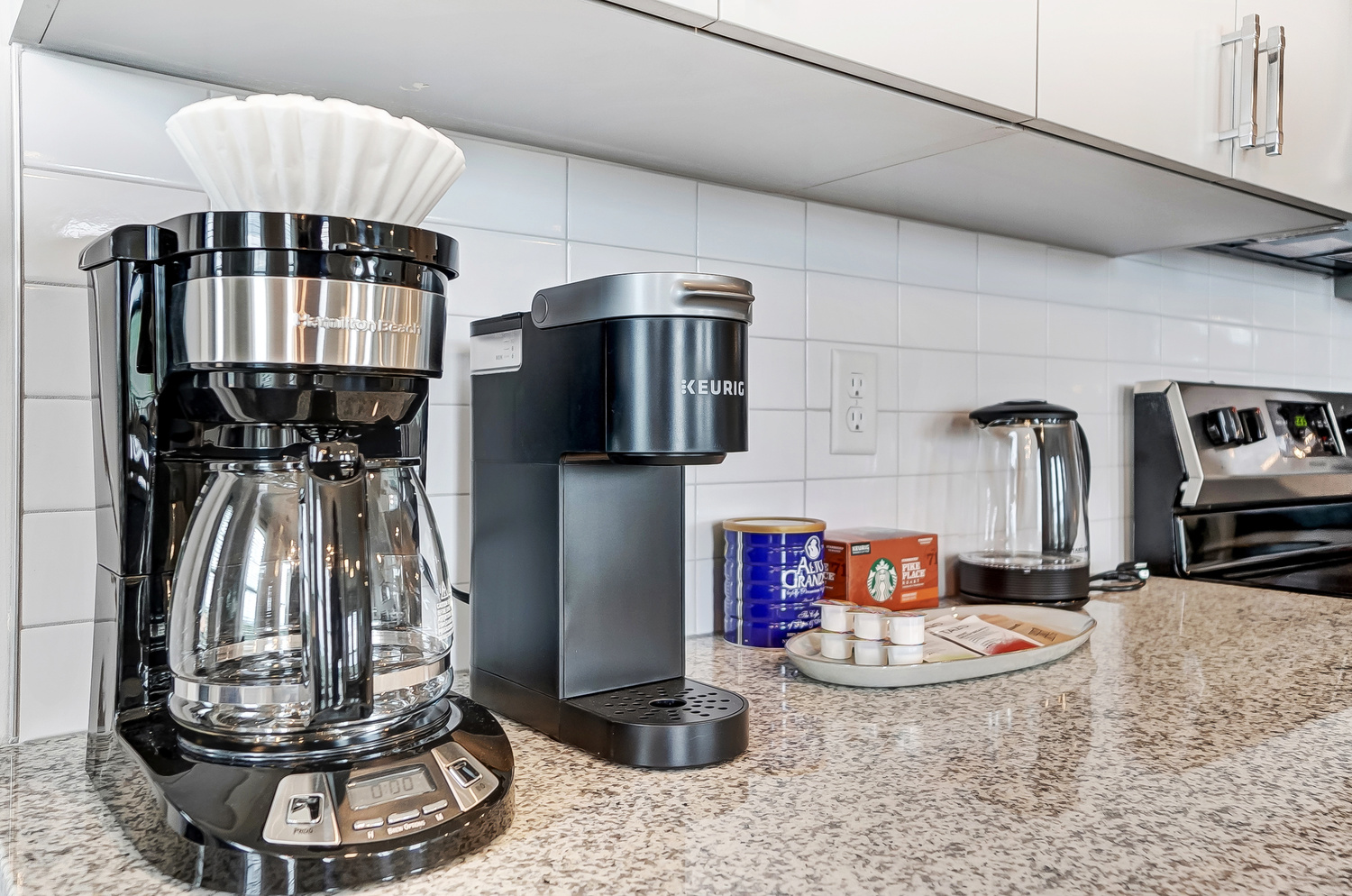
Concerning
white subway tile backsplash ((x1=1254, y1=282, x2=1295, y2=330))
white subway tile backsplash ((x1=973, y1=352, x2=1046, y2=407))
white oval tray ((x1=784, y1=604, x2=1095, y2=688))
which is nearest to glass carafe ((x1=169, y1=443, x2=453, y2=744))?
white oval tray ((x1=784, y1=604, x2=1095, y2=688))

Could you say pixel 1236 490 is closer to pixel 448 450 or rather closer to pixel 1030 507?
pixel 1030 507

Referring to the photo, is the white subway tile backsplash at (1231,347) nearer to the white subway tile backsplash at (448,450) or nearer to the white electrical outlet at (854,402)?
the white electrical outlet at (854,402)

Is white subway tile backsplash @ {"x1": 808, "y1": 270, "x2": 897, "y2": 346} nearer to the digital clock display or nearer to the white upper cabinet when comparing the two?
the white upper cabinet

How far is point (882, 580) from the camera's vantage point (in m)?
1.21

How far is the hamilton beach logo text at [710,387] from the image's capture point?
27.1 inches

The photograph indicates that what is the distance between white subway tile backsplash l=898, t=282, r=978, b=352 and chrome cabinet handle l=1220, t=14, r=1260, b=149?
0.41 m

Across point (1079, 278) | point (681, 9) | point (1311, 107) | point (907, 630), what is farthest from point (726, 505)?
point (1311, 107)

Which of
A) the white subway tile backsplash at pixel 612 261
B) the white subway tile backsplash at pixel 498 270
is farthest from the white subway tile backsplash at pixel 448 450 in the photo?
the white subway tile backsplash at pixel 612 261

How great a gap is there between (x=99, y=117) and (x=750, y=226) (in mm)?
713

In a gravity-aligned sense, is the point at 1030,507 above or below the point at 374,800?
above

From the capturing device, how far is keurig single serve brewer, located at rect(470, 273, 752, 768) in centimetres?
69

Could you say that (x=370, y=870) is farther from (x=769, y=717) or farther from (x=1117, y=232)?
(x=1117, y=232)

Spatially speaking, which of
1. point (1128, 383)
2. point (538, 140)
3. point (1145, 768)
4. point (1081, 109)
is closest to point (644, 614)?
point (1145, 768)

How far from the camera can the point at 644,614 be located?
0.80m
